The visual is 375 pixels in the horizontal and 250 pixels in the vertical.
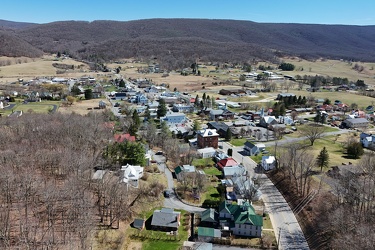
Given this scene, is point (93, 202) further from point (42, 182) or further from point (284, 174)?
point (284, 174)

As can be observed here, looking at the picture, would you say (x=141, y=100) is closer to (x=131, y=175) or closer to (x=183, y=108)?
(x=183, y=108)

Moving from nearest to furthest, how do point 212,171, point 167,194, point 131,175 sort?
point 167,194 → point 131,175 → point 212,171

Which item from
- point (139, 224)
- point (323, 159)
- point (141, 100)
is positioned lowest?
point (139, 224)

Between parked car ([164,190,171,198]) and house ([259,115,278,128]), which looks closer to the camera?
parked car ([164,190,171,198])

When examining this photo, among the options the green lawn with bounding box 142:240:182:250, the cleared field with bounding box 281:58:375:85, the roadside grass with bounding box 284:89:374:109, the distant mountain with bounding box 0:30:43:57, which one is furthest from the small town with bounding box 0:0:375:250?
the distant mountain with bounding box 0:30:43:57

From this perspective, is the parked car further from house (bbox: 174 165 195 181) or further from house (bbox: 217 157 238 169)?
house (bbox: 217 157 238 169)

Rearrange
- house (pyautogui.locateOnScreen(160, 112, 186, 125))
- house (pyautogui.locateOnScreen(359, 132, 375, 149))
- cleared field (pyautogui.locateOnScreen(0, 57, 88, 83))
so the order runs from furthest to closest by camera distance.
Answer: cleared field (pyautogui.locateOnScreen(0, 57, 88, 83)) < house (pyautogui.locateOnScreen(160, 112, 186, 125)) < house (pyautogui.locateOnScreen(359, 132, 375, 149))

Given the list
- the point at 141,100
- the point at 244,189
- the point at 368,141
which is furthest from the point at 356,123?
the point at 141,100

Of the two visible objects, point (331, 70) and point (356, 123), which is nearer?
point (356, 123)
